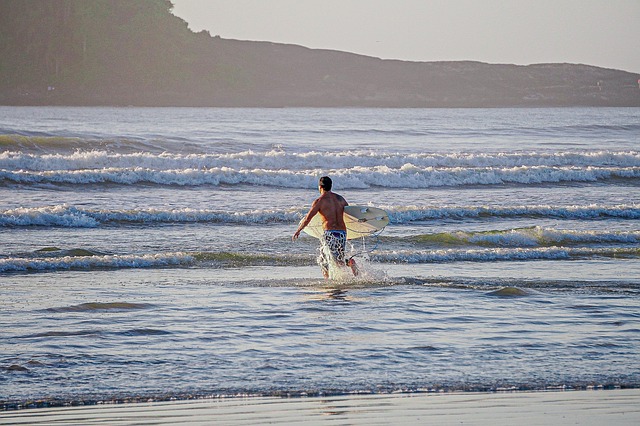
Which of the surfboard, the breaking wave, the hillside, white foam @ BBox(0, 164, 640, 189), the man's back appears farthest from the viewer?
the hillside

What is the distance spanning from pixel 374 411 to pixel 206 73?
13206cm

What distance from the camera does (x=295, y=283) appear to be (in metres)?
12.9

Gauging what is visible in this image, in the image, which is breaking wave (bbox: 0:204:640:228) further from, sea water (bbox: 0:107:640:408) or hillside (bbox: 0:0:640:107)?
hillside (bbox: 0:0:640:107)

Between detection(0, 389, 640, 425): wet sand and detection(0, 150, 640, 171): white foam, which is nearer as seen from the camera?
detection(0, 389, 640, 425): wet sand

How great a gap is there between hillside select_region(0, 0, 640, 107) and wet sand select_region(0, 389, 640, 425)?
351 ft

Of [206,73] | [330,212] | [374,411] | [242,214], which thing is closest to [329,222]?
[330,212]

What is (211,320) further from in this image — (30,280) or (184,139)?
(184,139)

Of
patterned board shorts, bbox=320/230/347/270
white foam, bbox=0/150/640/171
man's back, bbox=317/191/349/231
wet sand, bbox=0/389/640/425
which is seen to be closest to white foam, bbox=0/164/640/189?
white foam, bbox=0/150/640/171

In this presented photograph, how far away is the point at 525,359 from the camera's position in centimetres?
848

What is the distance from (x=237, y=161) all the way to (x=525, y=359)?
22.9 m

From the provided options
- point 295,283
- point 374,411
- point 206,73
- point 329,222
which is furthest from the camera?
point 206,73

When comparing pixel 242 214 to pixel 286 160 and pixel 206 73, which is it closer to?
pixel 286 160

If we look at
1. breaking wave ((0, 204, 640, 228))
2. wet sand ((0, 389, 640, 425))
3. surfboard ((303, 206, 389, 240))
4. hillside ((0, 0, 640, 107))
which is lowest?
wet sand ((0, 389, 640, 425))

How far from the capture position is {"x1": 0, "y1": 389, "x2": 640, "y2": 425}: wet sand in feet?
Result: 22.1
